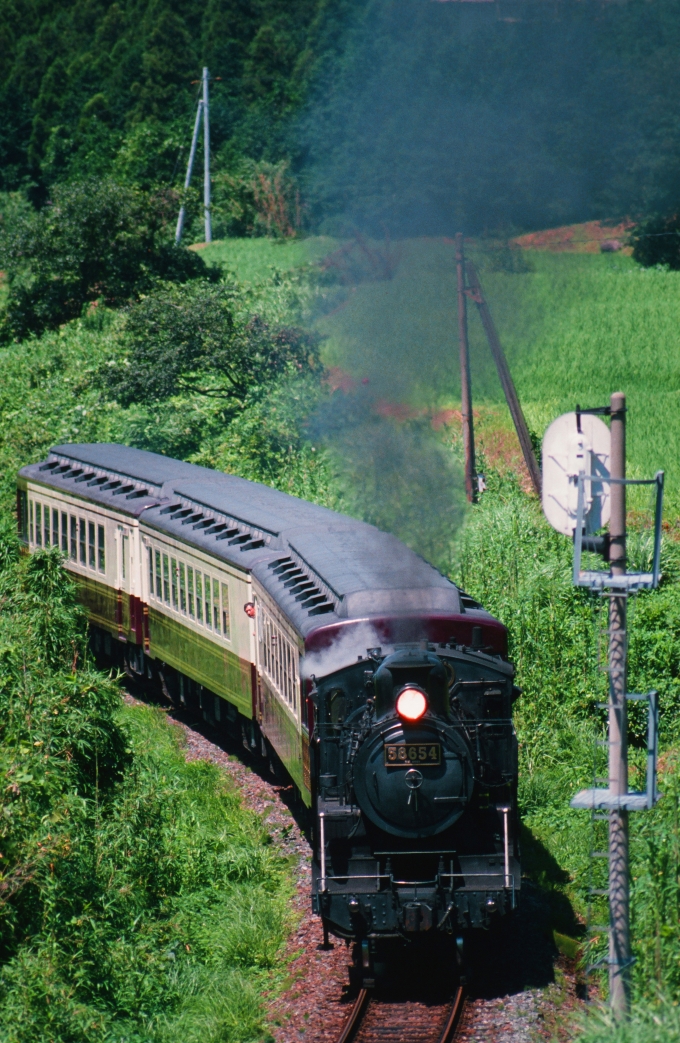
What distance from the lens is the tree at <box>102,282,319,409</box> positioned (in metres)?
25.5

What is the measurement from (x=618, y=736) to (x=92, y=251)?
99.8 feet

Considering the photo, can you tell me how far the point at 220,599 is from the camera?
13.8 m

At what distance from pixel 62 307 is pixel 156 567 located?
2281 cm

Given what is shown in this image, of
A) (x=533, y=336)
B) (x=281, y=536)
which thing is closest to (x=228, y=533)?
(x=281, y=536)

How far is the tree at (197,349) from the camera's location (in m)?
25.5

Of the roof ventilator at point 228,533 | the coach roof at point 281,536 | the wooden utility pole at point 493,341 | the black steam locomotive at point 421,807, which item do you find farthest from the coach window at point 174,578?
the black steam locomotive at point 421,807

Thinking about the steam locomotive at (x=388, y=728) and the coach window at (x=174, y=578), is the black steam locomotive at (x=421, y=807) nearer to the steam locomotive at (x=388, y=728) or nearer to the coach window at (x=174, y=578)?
the steam locomotive at (x=388, y=728)

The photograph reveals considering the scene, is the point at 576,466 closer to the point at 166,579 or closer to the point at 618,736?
the point at 618,736

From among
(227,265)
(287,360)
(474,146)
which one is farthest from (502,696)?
(227,265)

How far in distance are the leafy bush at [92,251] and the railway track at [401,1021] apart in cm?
2723

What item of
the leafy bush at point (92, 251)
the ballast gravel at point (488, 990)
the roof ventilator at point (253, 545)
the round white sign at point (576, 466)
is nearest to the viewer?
the round white sign at point (576, 466)

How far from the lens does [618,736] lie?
750 centimetres

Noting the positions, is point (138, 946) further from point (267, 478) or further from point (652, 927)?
point (267, 478)

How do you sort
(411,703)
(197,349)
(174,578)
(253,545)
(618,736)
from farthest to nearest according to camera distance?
(197,349) → (174,578) → (253,545) → (411,703) → (618,736)
